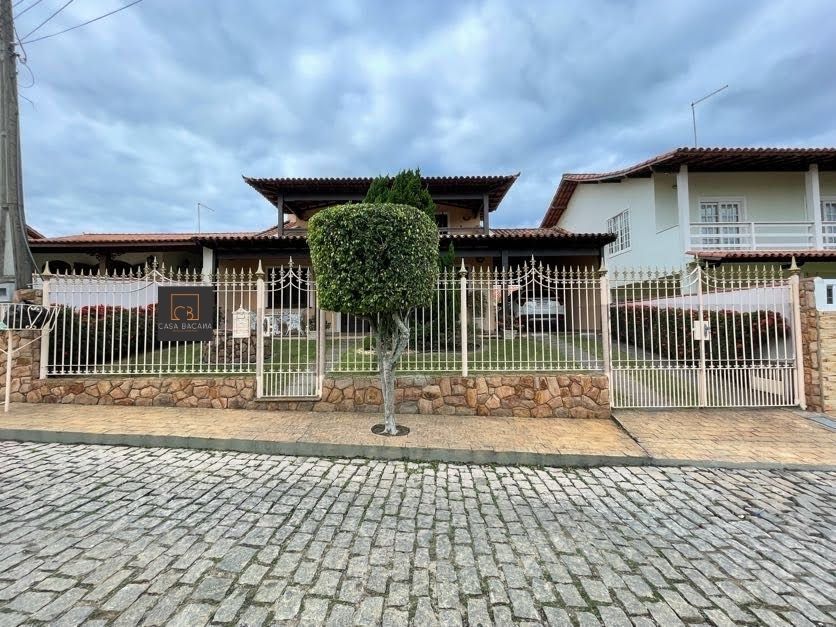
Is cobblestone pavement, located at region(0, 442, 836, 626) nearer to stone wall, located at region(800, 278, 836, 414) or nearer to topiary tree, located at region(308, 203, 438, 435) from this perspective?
topiary tree, located at region(308, 203, 438, 435)

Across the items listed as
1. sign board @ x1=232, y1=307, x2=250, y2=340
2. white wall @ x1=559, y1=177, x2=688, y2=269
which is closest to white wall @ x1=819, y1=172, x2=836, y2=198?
white wall @ x1=559, y1=177, x2=688, y2=269

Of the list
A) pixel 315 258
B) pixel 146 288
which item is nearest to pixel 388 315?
pixel 315 258

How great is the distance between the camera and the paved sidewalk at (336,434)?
472 centimetres

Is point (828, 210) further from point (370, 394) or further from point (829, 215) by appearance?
point (370, 394)

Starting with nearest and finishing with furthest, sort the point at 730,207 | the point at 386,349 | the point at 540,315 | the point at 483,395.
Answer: the point at 386,349
the point at 483,395
the point at 540,315
the point at 730,207

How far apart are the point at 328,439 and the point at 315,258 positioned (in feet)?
7.60

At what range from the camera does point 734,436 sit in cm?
524

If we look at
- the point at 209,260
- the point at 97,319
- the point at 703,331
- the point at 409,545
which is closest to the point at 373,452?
the point at 409,545

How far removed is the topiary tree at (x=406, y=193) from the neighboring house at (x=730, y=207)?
812 centimetres

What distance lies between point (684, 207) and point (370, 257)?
1200cm

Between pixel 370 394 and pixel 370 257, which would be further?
pixel 370 394

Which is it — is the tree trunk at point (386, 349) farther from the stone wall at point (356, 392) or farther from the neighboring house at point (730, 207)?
the neighboring house at point (730, 207)

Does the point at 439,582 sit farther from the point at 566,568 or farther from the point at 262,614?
the point at 262,614

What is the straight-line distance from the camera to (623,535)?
3.04 metres
